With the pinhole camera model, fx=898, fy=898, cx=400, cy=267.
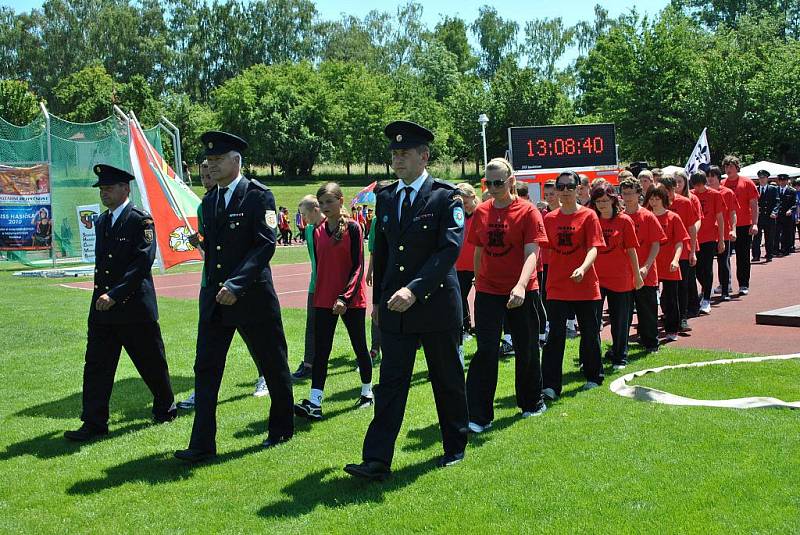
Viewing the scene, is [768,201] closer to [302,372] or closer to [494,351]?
[302,372]

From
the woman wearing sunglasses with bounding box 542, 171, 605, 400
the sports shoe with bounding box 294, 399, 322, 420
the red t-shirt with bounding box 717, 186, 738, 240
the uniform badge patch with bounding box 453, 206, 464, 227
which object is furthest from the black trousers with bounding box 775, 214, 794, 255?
the uniform badge patch with bounding box 453, 206, 464, 227

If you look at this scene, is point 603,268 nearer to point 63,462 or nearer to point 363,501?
point 363,501

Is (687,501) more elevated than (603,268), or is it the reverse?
(603,268)

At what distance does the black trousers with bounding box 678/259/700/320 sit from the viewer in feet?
37.5

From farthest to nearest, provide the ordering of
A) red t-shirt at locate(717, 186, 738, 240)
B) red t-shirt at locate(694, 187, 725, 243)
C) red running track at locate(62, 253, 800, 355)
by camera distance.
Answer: red t-shirt at locate(717, 186, 738, 240), red t-shirt at locate(694, 187, 725, 243), red running track at locate(62, 253, 800, 355)

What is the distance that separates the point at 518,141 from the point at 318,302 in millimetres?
15573

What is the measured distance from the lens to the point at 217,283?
250 inches

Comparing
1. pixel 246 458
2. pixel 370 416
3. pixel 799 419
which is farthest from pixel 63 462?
pixel 799 419

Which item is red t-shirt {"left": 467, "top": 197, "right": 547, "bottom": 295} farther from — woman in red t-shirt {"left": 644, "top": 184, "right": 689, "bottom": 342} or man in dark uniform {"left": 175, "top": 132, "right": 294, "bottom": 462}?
woman in red t-shirt {"left": 644, "top": 184, "right": 689, "bottom": 342}

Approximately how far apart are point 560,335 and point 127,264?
3677 mm

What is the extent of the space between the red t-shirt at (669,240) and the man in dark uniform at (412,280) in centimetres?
527

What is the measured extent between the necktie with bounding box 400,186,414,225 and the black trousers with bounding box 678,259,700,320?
6.48 m

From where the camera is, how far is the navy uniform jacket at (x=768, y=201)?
21.7 metres

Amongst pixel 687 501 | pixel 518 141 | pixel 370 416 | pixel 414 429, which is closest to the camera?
pixel 687 501
